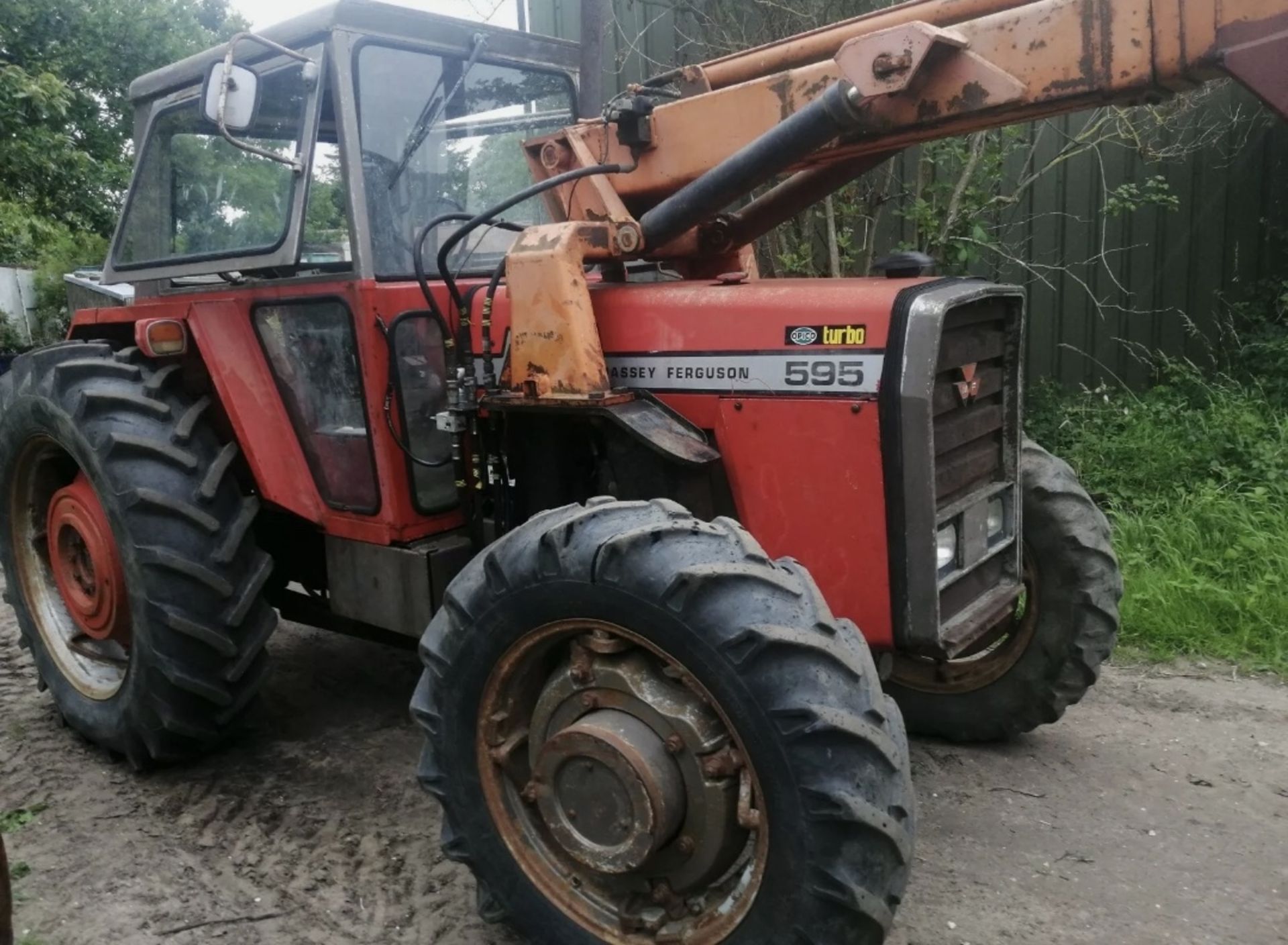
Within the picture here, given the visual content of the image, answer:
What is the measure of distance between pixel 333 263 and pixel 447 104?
24.6 inches

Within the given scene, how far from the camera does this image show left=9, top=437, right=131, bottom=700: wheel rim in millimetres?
3584

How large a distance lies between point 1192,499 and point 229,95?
4.79 metres

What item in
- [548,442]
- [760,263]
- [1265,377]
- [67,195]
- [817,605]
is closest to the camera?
[817,605]

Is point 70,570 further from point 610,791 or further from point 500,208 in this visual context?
point 610,791

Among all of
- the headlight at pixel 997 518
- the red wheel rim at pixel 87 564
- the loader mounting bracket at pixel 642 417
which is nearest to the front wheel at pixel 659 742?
the loader mounting bracket at pixel 642 417

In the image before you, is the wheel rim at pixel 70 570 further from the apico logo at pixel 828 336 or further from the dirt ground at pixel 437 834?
the apico logo at pixel 828 336

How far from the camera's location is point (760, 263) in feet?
23.5

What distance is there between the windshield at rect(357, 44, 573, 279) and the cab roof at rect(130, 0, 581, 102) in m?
0.05

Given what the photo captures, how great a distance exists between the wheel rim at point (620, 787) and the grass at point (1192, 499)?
2.88 meters

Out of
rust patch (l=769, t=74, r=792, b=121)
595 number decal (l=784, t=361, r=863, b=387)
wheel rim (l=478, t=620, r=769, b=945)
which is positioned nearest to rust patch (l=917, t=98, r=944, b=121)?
rust patch (l=769, t=74, r=792, b=121)

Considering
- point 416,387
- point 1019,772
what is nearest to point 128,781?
point 416,387

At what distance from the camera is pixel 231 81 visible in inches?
115

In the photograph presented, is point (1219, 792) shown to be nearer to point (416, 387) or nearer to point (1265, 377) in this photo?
point (416, 387)

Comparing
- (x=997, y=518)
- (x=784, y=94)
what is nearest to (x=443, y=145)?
(x=784, y=94)
